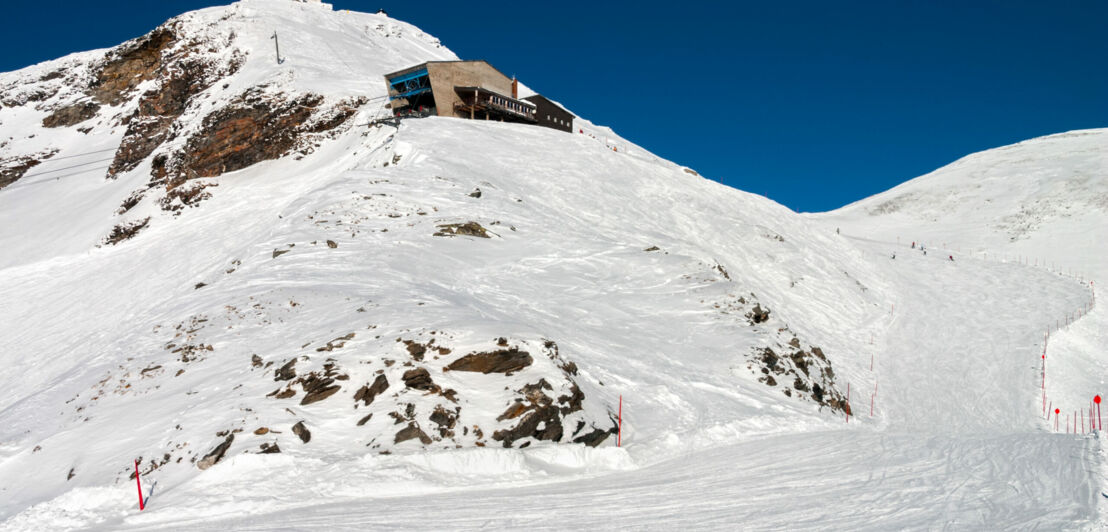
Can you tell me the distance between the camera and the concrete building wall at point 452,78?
4831cm

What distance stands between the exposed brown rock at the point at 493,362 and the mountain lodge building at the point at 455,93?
36.5 m

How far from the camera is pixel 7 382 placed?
20.0 meters

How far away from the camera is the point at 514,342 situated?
1434cm

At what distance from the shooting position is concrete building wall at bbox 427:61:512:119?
159 feet

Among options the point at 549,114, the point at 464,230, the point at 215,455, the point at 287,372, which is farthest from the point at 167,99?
the point at 215,455

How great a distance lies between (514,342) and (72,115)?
71.7 metres

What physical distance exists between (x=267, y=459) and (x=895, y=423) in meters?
20.8

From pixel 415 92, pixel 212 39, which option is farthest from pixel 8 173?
pixel 415 92

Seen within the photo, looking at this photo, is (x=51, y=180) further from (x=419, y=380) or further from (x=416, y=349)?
(x=419, y=380)

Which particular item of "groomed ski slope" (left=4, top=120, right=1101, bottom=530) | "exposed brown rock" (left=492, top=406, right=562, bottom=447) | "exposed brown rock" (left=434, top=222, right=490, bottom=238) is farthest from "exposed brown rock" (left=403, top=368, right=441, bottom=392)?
"exposed brown rock" (left=434, top=222, right=490, bottom=238)

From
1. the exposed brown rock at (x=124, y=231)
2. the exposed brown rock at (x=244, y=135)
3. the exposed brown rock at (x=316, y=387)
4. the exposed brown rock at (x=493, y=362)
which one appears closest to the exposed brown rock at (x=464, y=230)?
the exposed brown rock at (x=493, y=362)

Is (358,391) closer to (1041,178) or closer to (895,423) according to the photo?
(895,423)

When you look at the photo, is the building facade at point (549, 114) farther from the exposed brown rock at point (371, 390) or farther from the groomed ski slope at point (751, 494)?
the exposed brown rock at point (371, 390)

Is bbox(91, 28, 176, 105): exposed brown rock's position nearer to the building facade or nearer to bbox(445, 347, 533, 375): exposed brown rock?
the building facade
